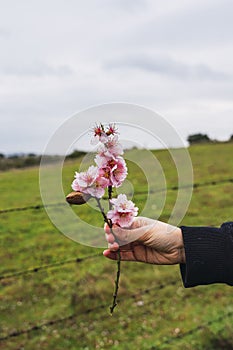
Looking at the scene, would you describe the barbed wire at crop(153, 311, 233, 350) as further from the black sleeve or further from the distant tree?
the distant tree

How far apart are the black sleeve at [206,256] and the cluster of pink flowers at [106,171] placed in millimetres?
785

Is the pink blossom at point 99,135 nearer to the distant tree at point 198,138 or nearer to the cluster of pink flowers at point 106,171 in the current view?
the cluster of pink flowers at point 106,171

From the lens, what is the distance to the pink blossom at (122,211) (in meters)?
1.65

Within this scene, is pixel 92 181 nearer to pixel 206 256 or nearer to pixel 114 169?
pixel 114 169

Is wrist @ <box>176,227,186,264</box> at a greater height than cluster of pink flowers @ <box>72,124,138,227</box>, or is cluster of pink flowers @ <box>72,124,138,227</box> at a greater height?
cluster of pink flowers @ <box>72,124,138,227</box>

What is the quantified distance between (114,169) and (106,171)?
0.09 ft

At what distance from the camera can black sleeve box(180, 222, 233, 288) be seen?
7.63 ft

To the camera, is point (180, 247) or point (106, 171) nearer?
point (106, 171)

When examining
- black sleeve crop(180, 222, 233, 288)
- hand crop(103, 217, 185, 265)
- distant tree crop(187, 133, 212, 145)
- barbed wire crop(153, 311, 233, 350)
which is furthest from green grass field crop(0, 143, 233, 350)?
distant tree crop(187, 133, 212, 145)

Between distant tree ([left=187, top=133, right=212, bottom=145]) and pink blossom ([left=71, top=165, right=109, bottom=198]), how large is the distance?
75.3ft

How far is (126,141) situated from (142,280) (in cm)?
474

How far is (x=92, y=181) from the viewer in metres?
1.63

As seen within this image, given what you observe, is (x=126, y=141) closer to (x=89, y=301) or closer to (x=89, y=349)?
(x=89, y=349)

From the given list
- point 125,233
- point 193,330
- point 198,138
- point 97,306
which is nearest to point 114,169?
point 125,233
